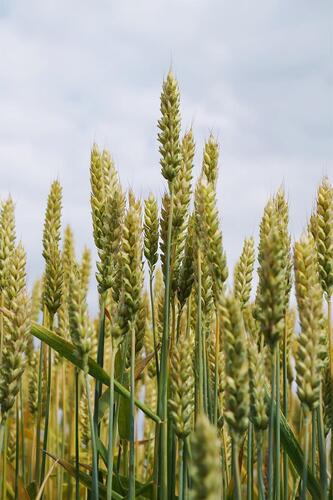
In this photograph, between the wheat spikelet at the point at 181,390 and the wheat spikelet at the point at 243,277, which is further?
the wheat spikelet at the point at 243,277

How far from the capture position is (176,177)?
2568 mm

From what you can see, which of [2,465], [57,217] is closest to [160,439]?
[2,465]

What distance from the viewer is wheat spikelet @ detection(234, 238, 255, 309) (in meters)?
2.66

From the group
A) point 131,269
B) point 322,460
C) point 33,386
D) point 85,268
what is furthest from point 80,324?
point 85,268

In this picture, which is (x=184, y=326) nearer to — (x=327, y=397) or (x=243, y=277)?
(x=243, y=277)

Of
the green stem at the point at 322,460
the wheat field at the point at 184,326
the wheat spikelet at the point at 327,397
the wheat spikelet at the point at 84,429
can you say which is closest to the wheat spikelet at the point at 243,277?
the wheat field at the point at 184,326

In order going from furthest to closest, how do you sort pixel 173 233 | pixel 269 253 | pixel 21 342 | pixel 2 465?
pixel 2 465
pixel 173 233
pixel 21 342
pixel 269 253

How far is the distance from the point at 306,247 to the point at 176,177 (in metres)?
0.53

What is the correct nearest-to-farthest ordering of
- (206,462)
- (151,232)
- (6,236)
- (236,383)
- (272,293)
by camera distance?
(206,462)
(236,383)
(272,293)
(151,232)
(6,236)

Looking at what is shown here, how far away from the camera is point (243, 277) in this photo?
2.69 metres

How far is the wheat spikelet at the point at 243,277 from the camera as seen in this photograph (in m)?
2.66

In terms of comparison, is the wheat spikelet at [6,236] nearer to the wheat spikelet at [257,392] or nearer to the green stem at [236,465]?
the wheat spikelet at [257,392]

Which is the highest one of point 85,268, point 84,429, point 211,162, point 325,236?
point 85,268

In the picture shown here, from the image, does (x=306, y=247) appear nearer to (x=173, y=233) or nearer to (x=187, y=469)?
(x=173, y=233)
